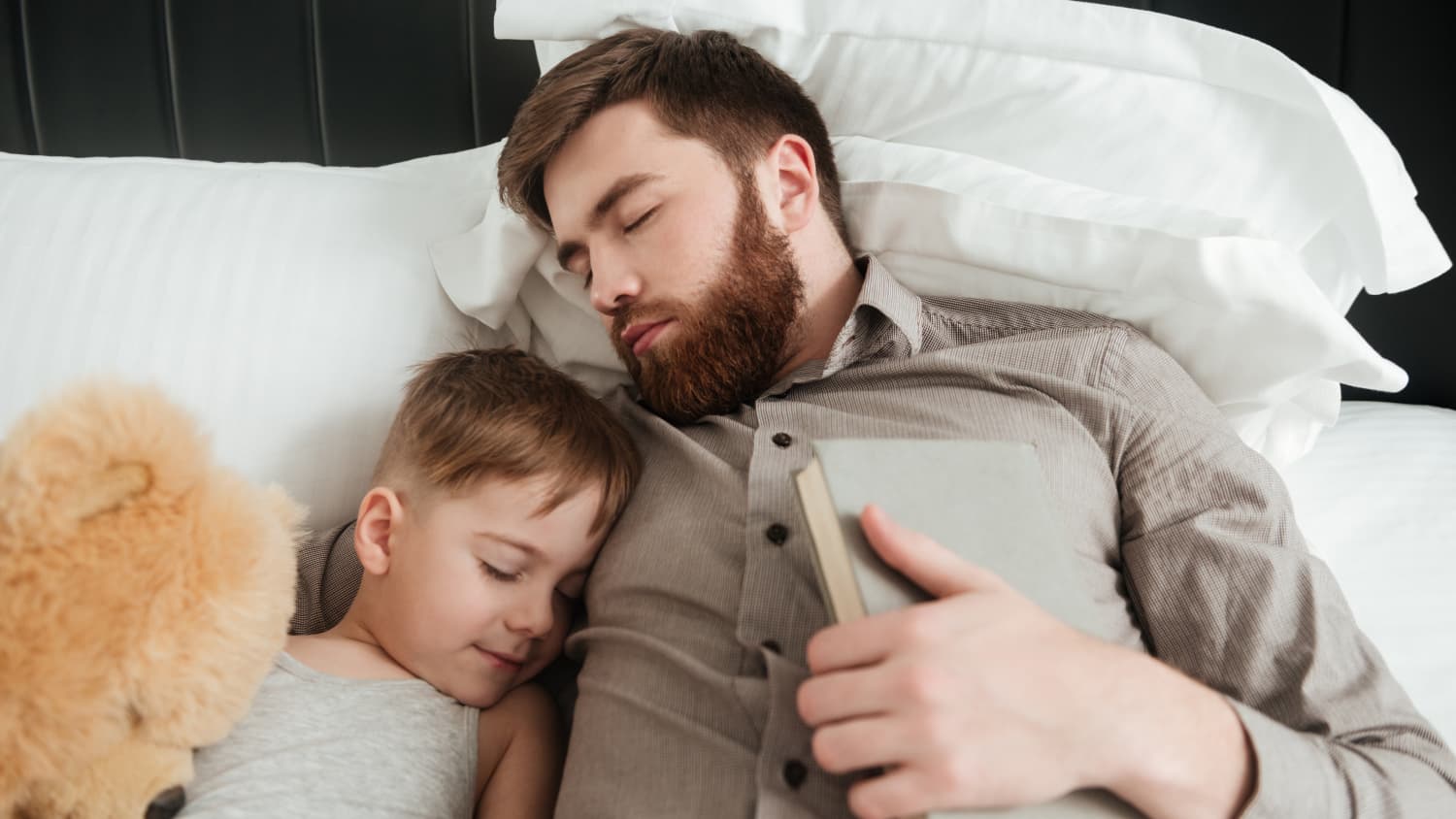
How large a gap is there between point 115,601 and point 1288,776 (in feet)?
2.78

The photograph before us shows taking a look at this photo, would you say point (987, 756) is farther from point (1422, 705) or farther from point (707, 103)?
point (707, 103)

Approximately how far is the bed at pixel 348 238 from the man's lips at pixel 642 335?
0.63ft

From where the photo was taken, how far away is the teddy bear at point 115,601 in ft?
2.16

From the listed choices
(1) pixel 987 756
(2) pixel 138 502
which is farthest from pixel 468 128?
(1) pixel 987 756

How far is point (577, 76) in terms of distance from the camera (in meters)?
1.22

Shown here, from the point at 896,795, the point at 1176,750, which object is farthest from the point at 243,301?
the point at 1176,750

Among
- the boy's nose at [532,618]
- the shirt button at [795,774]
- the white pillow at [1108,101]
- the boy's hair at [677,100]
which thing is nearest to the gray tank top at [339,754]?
the boy's nose at [532,618]

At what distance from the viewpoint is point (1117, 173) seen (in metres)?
1.22

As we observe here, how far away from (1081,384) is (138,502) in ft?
2.77

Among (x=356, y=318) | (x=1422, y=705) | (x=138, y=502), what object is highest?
(x=138, y=502)

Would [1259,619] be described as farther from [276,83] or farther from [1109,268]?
[276,83]

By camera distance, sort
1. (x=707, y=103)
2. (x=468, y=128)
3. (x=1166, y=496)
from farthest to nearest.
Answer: (x=468, y=128)
(x=707, y=103)
(x=1166, y=496)

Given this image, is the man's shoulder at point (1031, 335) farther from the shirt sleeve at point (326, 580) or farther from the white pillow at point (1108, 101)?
the shirt sleeve at point (326, 580)

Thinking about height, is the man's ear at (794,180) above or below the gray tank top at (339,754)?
above
